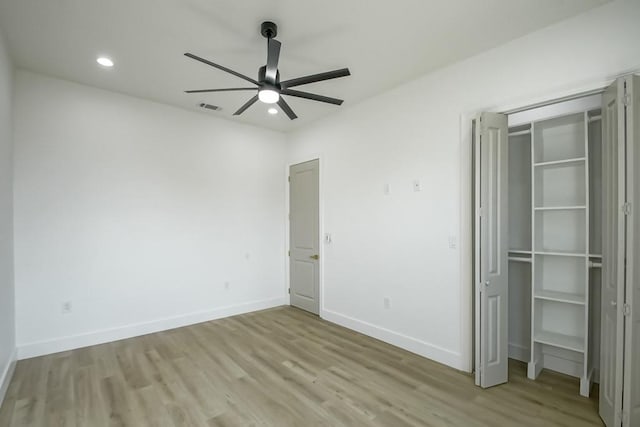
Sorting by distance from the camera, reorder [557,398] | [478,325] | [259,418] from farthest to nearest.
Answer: [478,325] → [557,398] → [259,418]

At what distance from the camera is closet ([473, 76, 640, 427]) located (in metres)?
2.24

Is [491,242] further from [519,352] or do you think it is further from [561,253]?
[519,352]

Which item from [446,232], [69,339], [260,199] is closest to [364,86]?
[446,232]

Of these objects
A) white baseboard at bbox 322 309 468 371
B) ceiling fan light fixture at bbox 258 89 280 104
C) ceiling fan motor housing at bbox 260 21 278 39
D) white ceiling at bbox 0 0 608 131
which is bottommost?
white baseboard at bbox 322 309 468 371

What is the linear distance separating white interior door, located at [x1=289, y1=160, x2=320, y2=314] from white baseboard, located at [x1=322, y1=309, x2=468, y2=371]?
613mm

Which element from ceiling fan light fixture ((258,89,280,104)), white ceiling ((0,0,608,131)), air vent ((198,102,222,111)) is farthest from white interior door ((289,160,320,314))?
ceiling fan light fixture ((258,89,280,104))

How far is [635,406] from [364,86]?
3.59m

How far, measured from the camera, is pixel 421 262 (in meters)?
3.38

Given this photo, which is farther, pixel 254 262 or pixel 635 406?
pixel 254 262

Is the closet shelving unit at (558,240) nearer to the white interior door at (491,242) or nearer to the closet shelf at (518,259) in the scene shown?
the closet shelf at (518,259)

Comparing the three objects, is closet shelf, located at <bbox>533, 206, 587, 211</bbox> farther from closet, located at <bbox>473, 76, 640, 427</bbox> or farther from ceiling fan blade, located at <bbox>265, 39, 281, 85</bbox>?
ceiling fan blade, located at <bbox>265, 39, 281, 85</bbox>

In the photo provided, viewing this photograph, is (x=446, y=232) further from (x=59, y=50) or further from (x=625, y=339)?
(x=59, y=50)

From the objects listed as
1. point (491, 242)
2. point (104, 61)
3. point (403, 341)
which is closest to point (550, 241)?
point (491, 242)

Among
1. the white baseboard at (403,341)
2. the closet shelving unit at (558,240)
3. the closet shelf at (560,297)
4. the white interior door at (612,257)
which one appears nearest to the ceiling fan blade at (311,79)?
the white interior door at (612,257)
